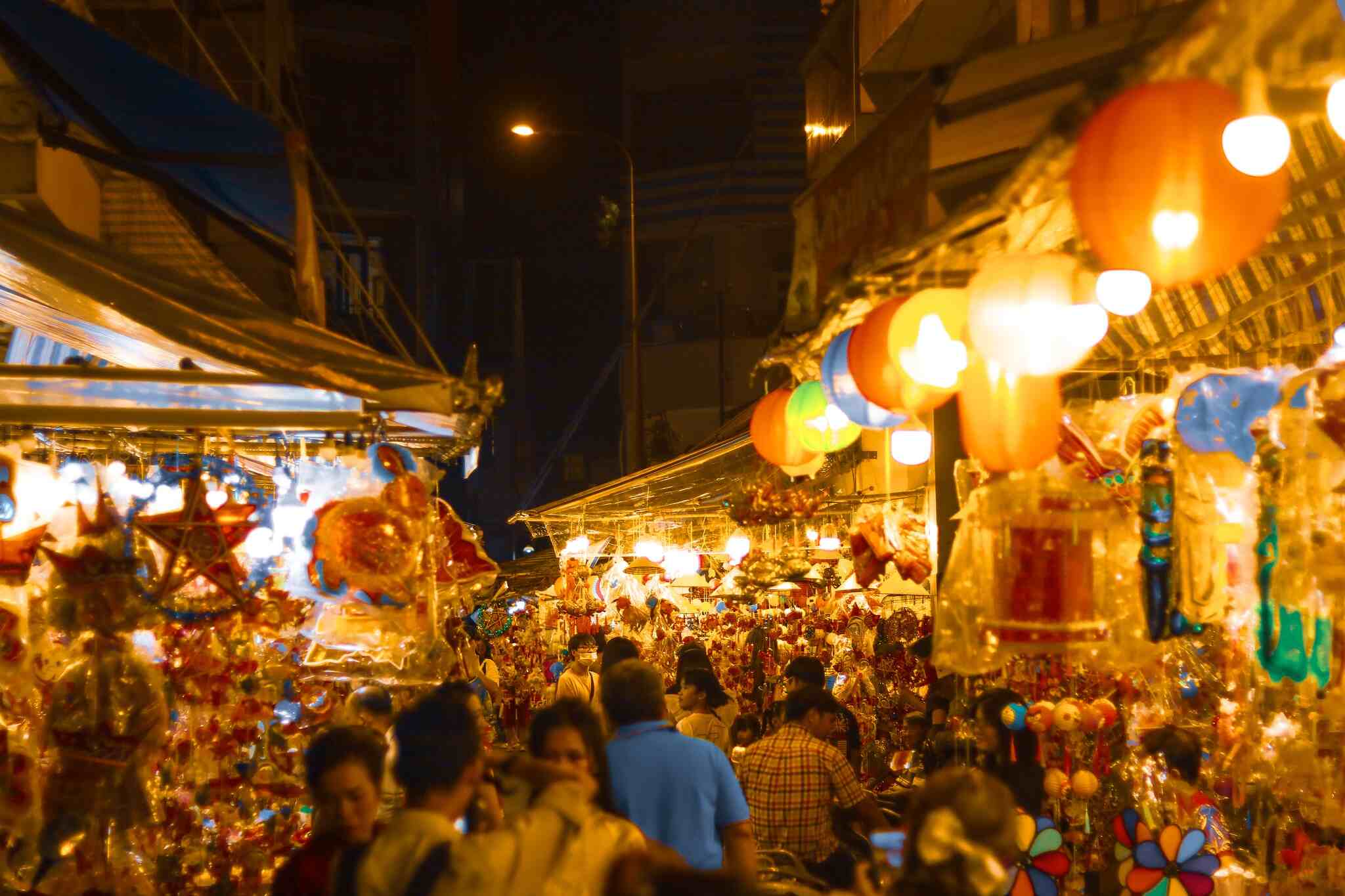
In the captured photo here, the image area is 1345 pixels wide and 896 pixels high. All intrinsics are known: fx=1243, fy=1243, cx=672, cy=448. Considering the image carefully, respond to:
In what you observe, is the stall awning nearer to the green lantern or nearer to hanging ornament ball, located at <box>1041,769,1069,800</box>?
the green lantern

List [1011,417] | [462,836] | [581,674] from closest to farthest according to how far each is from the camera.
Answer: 1. [462,836]
2. [1011,417]
3. [581,674]

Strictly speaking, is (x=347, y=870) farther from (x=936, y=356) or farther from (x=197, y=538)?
(x=197, y=538)

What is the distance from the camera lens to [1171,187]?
10.1 feet

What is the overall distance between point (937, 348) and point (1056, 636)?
109cm

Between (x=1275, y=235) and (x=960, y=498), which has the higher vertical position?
(x=1275, y=235)

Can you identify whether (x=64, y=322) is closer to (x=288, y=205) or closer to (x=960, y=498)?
(x=960, y=498)

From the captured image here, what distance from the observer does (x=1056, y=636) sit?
4.16 metres

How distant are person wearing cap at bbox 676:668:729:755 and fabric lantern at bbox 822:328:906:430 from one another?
3.45 metres

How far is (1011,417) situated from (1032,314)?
38 cm

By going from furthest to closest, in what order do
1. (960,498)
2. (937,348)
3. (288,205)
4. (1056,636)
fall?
(288,205)
(960,498)
(937,348)
(1056,636)

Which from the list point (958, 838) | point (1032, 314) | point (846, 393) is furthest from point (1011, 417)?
point (846, 393)

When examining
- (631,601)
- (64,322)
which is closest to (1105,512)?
(64,322)

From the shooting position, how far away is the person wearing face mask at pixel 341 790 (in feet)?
12.2

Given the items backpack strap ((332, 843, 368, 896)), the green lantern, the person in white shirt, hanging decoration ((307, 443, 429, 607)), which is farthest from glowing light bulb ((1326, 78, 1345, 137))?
hanging decoration ((307, 443, 429, 607))
